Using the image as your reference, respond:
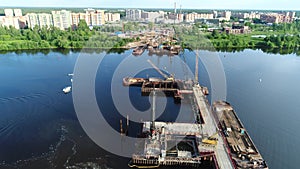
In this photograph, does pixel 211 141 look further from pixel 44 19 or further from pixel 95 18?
pixel 95 18

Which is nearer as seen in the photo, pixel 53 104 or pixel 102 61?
pixel 53 104

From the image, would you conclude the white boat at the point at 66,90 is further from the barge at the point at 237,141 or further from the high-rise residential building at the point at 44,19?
the high-rise residential building at the point at 44,19

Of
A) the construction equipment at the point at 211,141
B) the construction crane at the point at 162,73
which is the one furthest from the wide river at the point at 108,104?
the construction equipment at the point at 211,141

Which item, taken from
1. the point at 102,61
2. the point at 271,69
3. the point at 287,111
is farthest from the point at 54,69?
the point at 271,69

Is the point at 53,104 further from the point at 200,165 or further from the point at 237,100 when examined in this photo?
the point at 237,100

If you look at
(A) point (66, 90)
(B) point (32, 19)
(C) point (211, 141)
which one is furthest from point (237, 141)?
(B) point (32, 19)

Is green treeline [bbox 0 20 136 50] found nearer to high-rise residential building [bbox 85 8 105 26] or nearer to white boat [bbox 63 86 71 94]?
white boat [bbox 63 86 71 94]
